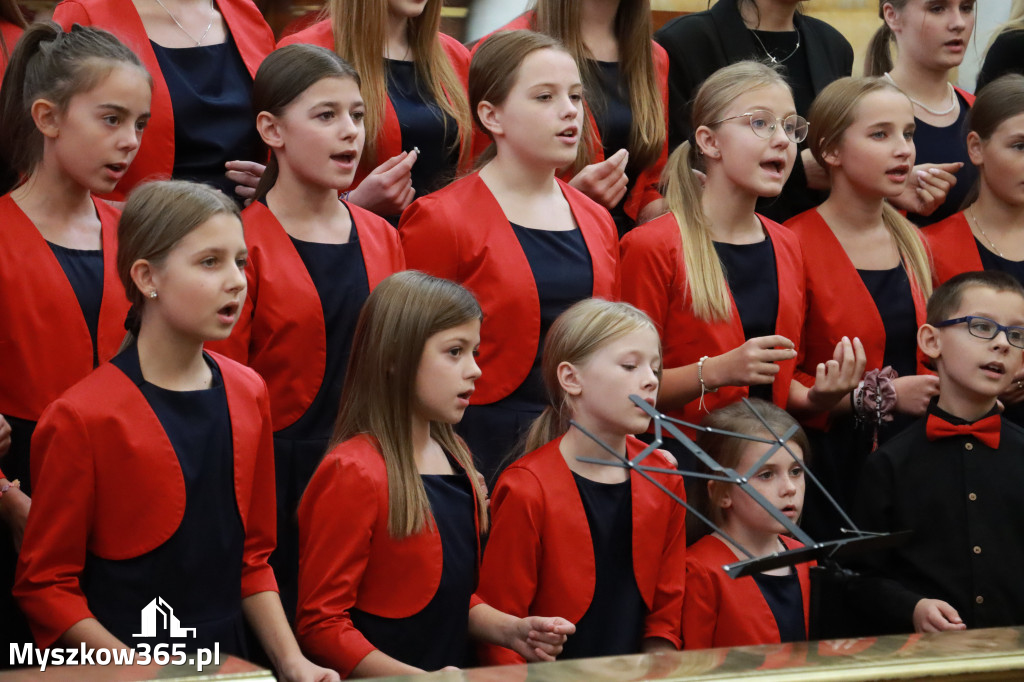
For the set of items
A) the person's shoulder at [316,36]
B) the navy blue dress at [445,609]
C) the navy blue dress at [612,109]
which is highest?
the person's shoulder at [316,36]

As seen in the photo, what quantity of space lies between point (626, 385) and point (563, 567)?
1.11 feet

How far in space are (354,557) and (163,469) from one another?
35cm

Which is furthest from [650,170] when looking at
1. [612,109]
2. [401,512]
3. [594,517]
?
[401,512]

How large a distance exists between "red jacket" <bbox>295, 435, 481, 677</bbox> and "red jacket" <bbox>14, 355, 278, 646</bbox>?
263 millimetres

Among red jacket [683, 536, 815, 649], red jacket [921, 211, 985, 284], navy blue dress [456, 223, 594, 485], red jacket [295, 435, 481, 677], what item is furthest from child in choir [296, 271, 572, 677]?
red jacket [921, 211, 985, 284]

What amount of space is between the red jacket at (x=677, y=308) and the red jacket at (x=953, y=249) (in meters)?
0.52

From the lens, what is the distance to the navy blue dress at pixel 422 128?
287 centimetres

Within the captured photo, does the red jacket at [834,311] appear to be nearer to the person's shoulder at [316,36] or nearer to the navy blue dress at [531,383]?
the navy blue dress at [531,383]

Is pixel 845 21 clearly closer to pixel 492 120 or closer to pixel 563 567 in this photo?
pixel 492 120

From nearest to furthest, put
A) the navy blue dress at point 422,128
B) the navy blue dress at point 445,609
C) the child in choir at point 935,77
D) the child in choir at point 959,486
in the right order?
the navy blue dress at point 445,609 → the child in choir at point 959,486 → the navy blue dress at point 422,128 → the child in choir at point 935,77

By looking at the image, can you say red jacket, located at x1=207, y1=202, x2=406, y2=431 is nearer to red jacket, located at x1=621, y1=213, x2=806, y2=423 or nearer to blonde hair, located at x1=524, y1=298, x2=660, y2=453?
blonde hair, located at x1=524, y1=298, x2=660, y2=453

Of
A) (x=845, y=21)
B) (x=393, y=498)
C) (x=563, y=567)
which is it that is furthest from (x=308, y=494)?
(x=845, y=21)

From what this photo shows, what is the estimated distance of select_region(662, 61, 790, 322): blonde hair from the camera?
276 centimetres

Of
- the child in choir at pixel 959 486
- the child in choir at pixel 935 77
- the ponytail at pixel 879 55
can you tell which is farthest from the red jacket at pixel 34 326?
the ponytail at pixel 879 55
